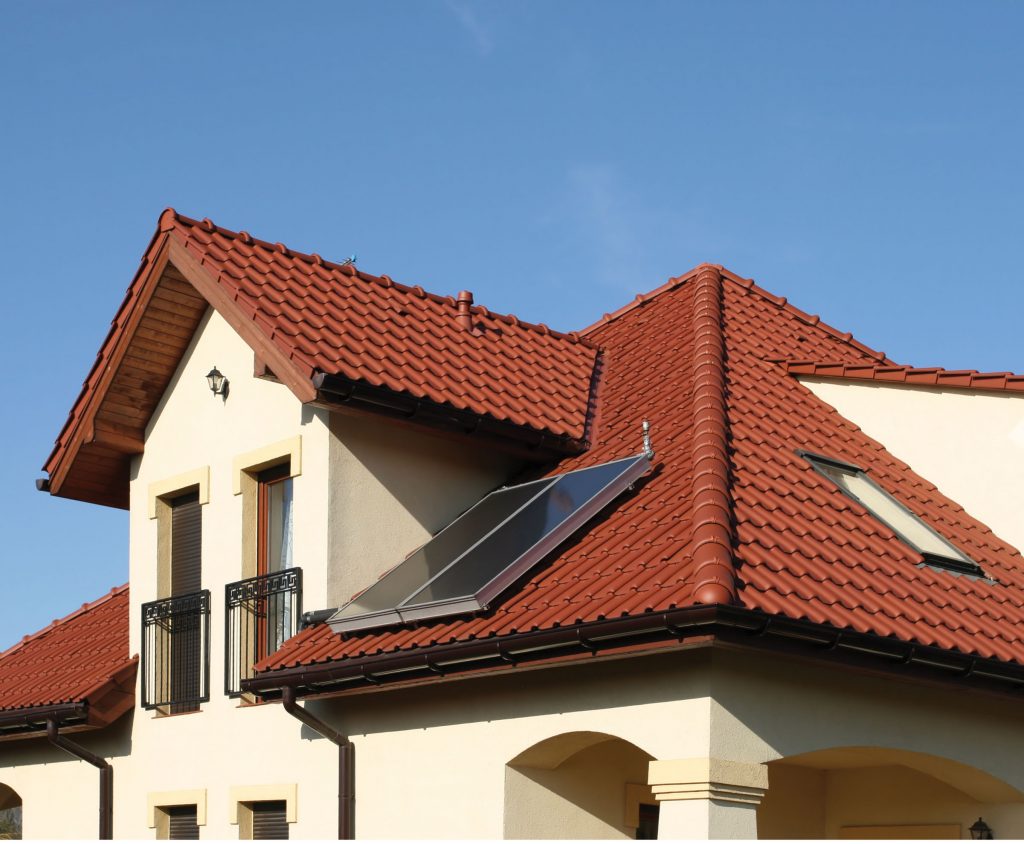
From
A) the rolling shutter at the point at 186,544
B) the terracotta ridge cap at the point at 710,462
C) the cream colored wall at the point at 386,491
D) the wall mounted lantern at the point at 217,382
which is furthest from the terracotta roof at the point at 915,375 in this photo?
the rolling shutter at the point at 186,544

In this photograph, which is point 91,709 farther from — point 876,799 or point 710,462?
point 876,799

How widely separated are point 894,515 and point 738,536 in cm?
272

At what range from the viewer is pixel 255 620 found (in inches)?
550

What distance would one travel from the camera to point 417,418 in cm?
1348

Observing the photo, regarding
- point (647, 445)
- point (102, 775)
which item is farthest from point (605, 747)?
point (102, 775)

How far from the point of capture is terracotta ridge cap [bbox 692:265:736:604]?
960 cm

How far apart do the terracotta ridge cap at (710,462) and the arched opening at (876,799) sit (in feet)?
7.34

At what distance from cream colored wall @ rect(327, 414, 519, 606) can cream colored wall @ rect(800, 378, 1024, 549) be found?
4.01 metres

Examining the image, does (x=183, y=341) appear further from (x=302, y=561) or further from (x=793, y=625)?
(x=793, y=625)

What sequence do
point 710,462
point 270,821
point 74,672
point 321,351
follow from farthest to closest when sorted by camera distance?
point 74,672 → point 270,821 → point 321,351 → point 710,462

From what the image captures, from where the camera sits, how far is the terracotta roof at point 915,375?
14031 mm

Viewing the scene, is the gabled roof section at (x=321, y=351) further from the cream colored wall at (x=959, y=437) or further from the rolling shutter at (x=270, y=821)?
the rolling shutter at (x=270, y=821)

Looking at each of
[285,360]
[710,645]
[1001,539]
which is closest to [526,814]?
[710,645]

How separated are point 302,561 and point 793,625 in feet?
17.7
